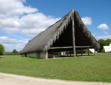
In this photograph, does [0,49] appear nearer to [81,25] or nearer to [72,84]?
[81,25]

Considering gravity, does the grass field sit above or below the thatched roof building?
below

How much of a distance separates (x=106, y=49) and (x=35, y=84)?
6337 cm

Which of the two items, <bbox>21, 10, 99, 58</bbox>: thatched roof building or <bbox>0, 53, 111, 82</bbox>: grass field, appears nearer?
<bbox>0, 53, 111, 82</bbox>: grass field

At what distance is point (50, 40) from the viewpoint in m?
19.5

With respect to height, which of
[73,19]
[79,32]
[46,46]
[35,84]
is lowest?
[35,84]

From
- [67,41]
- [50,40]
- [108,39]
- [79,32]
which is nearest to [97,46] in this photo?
[79,32]

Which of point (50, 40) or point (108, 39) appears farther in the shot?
point (108, 39)

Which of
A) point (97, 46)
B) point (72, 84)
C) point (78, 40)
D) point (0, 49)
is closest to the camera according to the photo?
point (72, 84)

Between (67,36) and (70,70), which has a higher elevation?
(67,36)

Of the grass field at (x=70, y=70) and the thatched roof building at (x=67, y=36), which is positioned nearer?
the grass field at (x=70, y=70)

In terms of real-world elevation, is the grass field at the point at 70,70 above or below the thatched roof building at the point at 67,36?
below

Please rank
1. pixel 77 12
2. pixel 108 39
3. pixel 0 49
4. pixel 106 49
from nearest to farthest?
pixel 77 12 → pixel 0 49 → pixel 106 49 → pixel 108 39

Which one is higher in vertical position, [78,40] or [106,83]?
[78,40]

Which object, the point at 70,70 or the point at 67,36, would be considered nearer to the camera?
the point at 70,70
